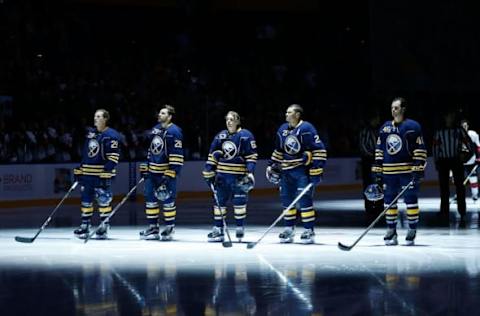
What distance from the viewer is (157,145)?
50.5ft

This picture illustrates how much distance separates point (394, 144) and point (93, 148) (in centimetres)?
A: 415

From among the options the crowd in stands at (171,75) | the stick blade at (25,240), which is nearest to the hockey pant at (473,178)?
the crowd in stands at (171,75)

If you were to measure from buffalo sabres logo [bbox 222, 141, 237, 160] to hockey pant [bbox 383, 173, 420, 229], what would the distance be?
2.03 metres

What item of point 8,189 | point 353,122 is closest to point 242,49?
point 353,122

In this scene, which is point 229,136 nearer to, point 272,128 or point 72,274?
point 72,274

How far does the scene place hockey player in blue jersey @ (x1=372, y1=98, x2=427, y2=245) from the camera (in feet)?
45.9

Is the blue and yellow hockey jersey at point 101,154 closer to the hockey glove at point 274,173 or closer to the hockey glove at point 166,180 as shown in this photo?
the hockey glove at point 166,180

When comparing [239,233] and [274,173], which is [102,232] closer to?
[239,233]

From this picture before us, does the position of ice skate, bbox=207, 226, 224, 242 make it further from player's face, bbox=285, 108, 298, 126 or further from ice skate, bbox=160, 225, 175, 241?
player's face, bbox=285, 108, 298, 126

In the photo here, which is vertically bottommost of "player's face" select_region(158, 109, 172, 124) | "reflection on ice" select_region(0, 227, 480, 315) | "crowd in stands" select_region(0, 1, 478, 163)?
"reflection on ice" select_region(0, 227, 480, 315)

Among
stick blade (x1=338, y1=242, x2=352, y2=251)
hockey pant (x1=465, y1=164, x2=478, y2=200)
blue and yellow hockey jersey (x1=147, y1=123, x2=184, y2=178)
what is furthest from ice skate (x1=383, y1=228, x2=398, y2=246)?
hockey pant (x1=465, y1=164, x2=478, y2=200)

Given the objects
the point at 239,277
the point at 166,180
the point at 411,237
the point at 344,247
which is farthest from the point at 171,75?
the point at 239,277

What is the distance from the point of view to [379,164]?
563 inches

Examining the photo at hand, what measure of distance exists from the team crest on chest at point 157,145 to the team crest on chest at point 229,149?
0.84 metres
